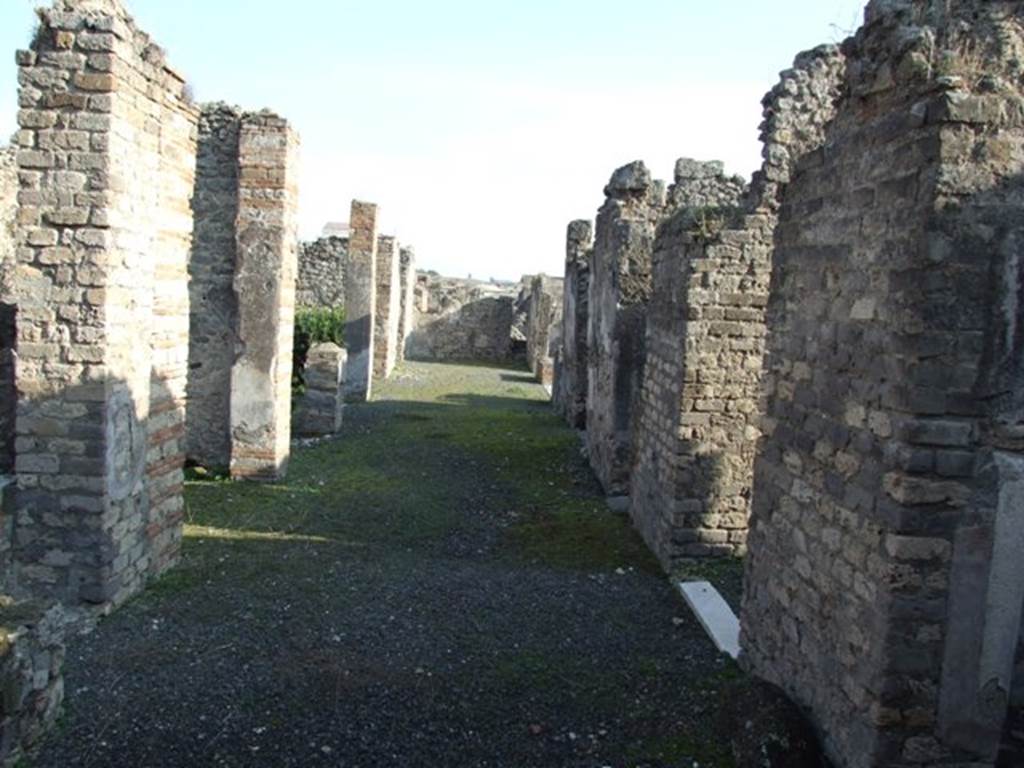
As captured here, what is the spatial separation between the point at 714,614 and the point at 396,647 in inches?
88.8

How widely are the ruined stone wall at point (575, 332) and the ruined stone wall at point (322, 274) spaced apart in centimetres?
742

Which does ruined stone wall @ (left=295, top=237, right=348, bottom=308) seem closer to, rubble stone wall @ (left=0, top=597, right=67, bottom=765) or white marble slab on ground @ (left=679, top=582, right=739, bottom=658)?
white marble slab on ground @ (left=679, top=582, right=739, bottom=658)

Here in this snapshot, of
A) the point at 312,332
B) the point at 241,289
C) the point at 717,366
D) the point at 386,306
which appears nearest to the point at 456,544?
the point at 717,366

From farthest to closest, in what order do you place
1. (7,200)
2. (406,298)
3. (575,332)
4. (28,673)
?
(406,298)
(575,332)
(7,200)
(28,673)

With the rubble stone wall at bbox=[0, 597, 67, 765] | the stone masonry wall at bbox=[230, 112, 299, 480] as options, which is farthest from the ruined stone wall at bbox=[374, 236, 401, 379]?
the rubble stone wall at bbox=[0, 597, 67, 765]

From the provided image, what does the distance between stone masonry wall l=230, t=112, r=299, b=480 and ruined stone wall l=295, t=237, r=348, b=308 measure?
470 inches

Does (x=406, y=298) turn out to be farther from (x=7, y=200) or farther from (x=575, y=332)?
(x=7, y=200)

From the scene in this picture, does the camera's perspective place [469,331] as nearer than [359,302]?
No

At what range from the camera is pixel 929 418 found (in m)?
3.31

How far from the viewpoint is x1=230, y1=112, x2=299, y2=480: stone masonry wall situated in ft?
30.0

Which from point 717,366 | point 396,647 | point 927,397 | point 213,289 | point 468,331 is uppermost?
point 213,289

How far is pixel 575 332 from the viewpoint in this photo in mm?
14375

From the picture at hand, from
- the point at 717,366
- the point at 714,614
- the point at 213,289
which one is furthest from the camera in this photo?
the point at 213,289

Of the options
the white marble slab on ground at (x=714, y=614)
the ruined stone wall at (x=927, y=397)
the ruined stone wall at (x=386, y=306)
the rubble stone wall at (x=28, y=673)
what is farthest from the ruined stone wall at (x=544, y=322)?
the rubble stone wall at (x=28, y=673)
